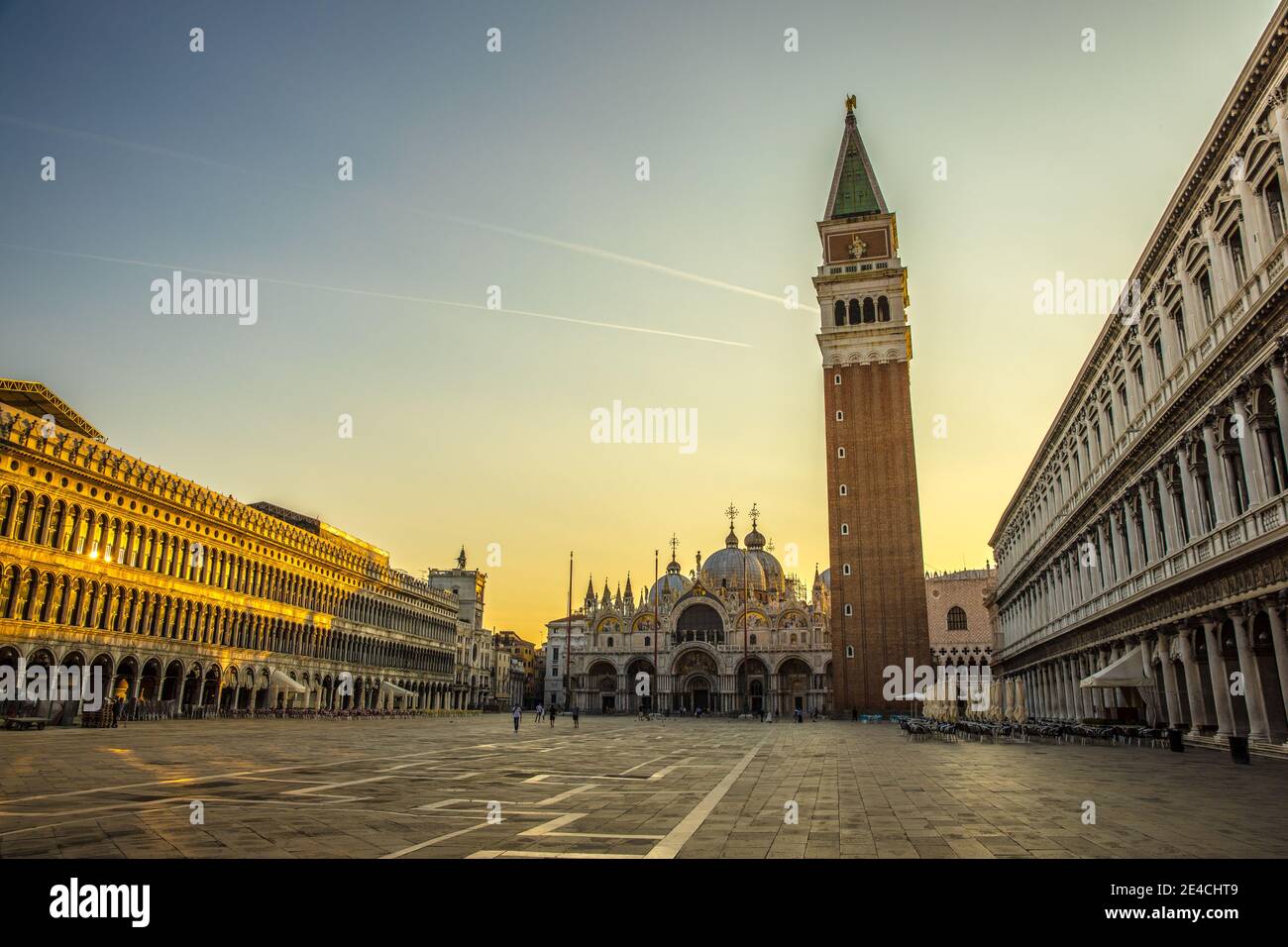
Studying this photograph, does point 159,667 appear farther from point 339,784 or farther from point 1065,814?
point 1065,814

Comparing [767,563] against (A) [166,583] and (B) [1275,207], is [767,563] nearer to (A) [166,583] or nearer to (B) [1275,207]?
(A) [166,583]

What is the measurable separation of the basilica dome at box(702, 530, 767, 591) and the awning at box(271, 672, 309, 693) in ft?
186

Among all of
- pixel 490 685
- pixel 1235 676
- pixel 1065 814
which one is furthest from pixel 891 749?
pixel 490 685

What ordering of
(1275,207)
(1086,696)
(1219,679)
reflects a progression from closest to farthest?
(1275,207) → (1219,679) → (1086,696)

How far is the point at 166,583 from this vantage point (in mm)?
41719

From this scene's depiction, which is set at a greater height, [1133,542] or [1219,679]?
[1133,542]

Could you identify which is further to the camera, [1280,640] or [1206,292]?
[1206,292]

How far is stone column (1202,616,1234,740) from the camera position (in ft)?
70.7

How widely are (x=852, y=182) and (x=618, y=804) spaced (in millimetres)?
73871

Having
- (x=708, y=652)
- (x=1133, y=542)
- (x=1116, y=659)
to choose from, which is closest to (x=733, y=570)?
(x=708, y=652)

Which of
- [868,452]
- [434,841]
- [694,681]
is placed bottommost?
[694,681]

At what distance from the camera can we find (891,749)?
2608cm

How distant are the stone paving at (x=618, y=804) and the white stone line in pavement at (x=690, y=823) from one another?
1.9 inches
